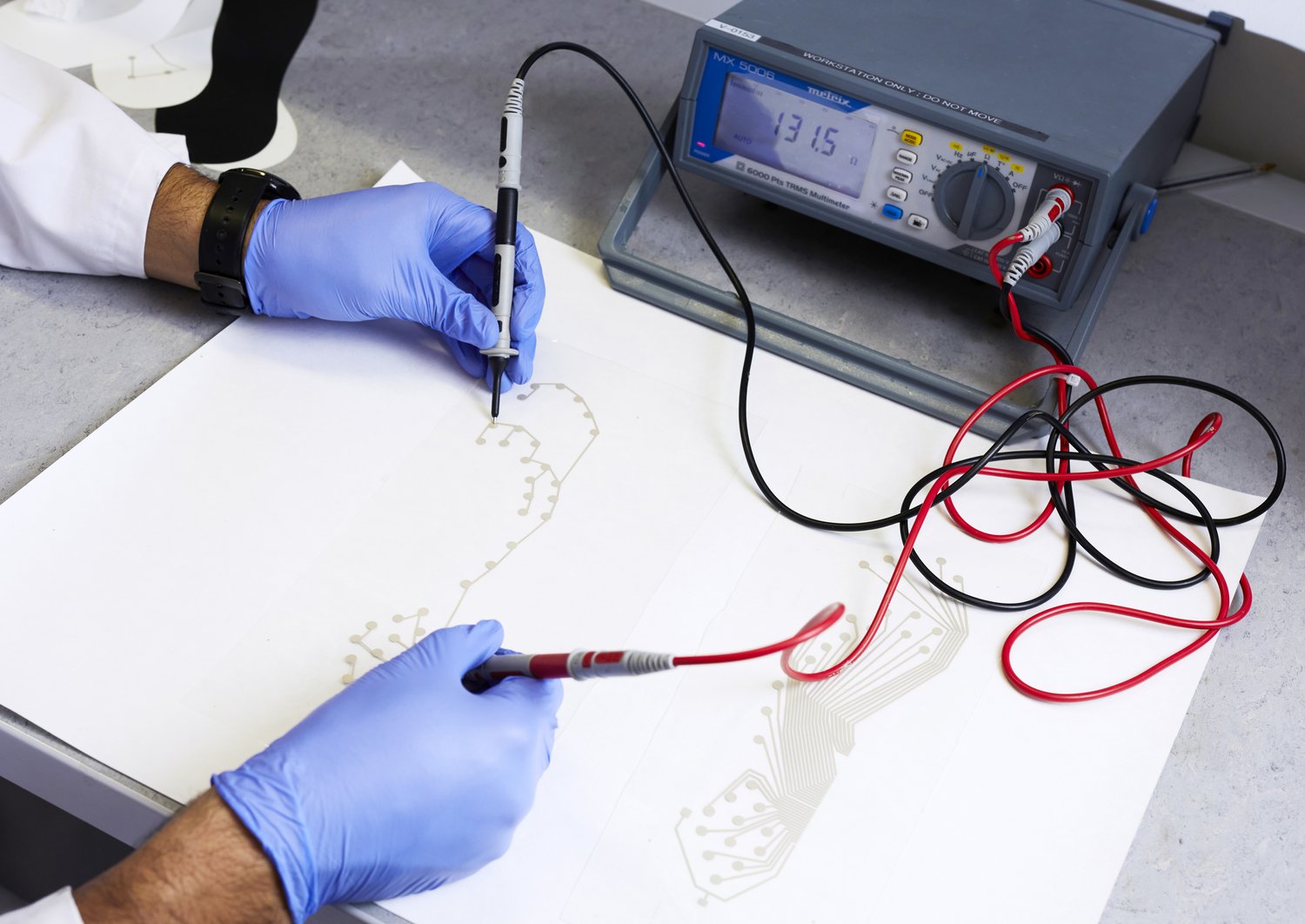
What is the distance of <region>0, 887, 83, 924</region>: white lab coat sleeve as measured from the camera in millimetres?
631

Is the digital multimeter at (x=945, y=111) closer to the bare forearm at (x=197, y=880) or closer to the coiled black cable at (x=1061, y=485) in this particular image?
the coiled black cable at (x=1061, y=485)

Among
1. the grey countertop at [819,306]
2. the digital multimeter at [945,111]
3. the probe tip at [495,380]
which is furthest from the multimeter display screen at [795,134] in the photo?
the probe tip at [495,380]

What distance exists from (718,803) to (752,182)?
0.55 metres

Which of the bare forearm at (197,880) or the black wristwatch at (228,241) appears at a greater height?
the black wristwatch at (228,241)

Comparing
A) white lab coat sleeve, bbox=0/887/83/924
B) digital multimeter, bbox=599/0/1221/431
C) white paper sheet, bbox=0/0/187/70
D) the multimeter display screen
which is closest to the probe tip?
digital multimeter, bbox=599/0/1221/431

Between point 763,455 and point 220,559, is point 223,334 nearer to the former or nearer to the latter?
point 220,559

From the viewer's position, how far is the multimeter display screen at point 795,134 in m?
0.90

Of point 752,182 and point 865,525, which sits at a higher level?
point 752,182

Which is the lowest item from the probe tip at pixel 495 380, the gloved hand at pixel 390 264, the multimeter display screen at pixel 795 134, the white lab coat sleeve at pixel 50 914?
the white lab coat sleeve at pixel 50 914

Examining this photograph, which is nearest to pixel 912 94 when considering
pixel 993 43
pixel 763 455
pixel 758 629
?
pixel 993 43

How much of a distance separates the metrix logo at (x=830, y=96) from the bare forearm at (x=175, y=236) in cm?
49

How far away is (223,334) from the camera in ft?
3.07

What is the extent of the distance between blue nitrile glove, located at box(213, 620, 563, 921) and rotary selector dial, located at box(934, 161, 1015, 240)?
51 centimetres

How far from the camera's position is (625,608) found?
0.79 m
